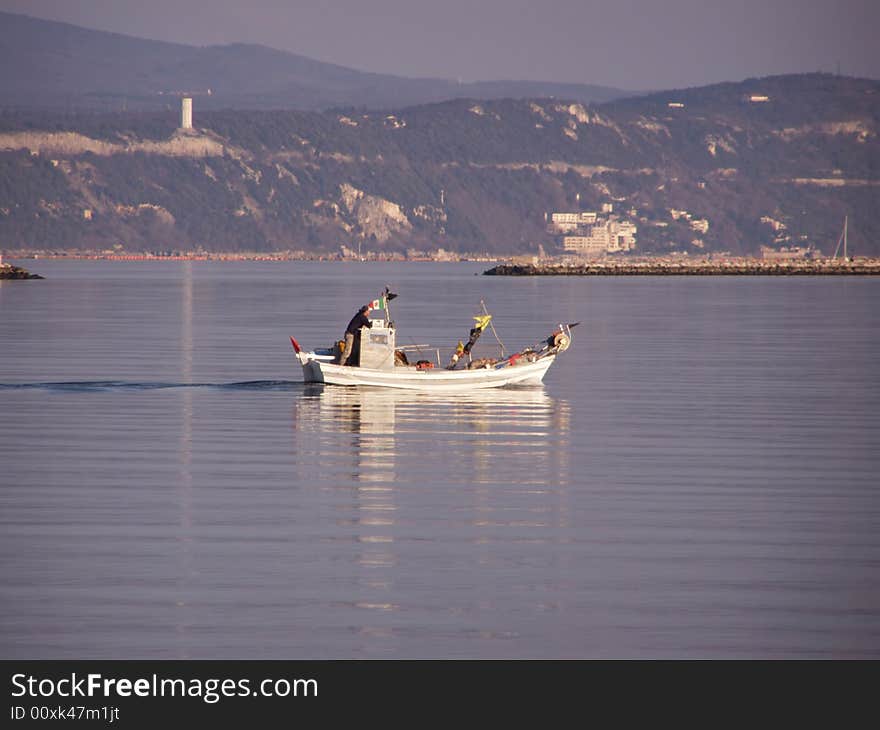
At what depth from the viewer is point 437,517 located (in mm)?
23438

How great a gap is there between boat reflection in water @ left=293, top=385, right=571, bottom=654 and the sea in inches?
2.9

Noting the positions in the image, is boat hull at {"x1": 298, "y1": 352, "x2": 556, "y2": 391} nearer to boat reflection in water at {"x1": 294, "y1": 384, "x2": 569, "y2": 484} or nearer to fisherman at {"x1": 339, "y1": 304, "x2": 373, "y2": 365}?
boat reflection in water at {"x1": 294, "y1": 384, "x2": 569, "y2": 484}

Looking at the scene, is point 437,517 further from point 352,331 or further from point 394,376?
point 352,331

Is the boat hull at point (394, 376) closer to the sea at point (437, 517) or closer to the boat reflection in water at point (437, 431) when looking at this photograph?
the boat reflection in water at point (437, 431)

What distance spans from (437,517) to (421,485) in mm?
3034

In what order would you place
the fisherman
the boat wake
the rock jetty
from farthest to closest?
the rock jetty, the boat wake, the fisherman

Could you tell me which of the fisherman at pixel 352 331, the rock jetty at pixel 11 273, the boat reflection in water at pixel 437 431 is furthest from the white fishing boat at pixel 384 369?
the rock jetty at pixel 11 273

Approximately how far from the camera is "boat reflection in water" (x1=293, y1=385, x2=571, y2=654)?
19.6 meters

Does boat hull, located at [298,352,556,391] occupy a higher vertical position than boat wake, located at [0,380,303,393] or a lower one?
higher

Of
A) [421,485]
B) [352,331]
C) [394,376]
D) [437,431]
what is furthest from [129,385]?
[421,485]

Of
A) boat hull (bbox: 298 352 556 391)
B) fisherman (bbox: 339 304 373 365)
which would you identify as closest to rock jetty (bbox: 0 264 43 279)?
boat hull (bbox: 298 352 556 391)

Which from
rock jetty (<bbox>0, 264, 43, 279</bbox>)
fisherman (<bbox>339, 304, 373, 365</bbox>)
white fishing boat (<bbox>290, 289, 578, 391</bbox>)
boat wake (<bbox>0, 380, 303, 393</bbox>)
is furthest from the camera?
rock jetty (<bbox>0, 264, 43, 279</bbox>)
